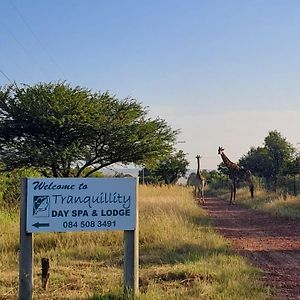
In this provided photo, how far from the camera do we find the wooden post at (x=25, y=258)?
6.70m

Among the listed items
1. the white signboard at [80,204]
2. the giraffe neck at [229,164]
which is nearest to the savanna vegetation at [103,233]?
the white signboard at [80,204]

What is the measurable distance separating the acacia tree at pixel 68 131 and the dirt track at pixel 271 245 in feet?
13.1

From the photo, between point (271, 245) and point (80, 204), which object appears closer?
point (80, 204)

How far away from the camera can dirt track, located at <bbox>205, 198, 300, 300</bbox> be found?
27.4ft

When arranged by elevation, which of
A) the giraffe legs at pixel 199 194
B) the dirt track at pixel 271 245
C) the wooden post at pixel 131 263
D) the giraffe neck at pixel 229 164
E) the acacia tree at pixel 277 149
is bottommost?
the dirt track at pixel 271 245

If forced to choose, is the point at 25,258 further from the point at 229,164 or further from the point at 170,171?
the point at 170,171

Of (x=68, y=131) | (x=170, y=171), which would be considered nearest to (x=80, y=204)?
(x=68, y=131)

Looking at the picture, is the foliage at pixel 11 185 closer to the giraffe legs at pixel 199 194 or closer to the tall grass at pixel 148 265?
the tall grass at pixel 148 265

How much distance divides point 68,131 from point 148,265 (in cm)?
875

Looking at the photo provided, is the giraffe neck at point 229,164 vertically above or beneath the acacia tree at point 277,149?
beneath

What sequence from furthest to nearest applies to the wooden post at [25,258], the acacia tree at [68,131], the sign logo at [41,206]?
the acacia tree at [68,131]
the sign logo at [41,206]
the wooden post at [25,258]

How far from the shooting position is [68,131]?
17.2m

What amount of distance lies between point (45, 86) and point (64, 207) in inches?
446

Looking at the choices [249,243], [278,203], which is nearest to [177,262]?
[249,243]
